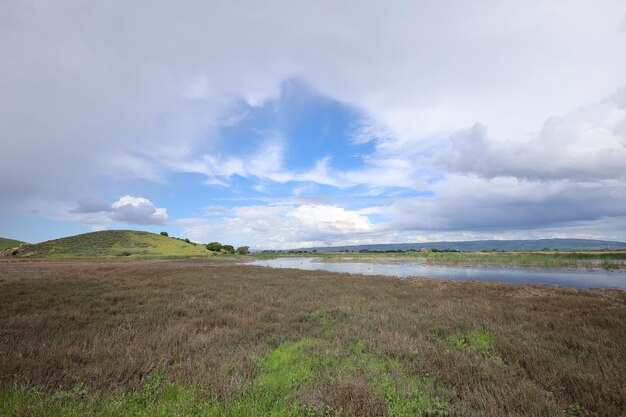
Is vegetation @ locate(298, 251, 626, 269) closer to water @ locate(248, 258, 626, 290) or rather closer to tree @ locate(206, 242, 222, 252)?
water @ locate(248, 258, 626, 290)

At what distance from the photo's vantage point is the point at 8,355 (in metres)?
6.29

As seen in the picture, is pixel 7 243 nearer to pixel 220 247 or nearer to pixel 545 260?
pixel 220 247

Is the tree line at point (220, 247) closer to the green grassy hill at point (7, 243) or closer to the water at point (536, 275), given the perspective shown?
the green grassy hill at point (7, 243)

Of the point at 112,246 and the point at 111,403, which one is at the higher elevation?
the point at 112,246

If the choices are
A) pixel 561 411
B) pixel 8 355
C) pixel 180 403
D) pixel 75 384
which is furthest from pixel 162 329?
pixel 561 411

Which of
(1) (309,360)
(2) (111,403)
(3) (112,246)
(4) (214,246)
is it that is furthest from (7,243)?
(1) (309,360)

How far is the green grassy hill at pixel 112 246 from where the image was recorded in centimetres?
9012

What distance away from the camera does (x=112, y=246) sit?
10106 cm

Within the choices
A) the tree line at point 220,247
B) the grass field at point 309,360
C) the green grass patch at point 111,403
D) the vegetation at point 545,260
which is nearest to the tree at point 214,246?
the tree line at point 220,247

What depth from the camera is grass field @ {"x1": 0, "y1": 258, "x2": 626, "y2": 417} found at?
463cm

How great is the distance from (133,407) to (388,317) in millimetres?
8895

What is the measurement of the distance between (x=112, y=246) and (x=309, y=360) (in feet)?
390

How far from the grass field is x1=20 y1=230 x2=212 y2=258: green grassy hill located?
9470 cm

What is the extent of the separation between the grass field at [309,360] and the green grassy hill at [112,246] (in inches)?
3729
